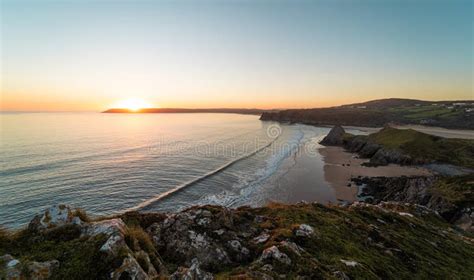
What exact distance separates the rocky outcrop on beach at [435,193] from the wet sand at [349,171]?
206 centimetres

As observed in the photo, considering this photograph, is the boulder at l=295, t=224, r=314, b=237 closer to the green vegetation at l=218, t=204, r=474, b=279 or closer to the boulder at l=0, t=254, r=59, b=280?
the green vegetation at l=218, t=204, r=474, b=279

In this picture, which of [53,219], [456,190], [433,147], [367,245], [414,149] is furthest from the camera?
[414,149]

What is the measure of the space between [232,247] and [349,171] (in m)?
41.2

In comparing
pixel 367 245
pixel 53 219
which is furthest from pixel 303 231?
pixel 53 219

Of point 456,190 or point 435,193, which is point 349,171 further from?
point 456,190

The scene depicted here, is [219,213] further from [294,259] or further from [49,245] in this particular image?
[49,245]

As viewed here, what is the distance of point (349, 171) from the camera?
4472 cm

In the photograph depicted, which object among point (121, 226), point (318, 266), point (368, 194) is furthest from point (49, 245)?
point (368, 194)

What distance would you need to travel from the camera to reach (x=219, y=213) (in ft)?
34.4

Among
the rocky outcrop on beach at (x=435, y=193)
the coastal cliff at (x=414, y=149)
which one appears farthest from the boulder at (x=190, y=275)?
the coastal cliff at (x=414, y=149)

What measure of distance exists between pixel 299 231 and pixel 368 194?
27.4 metres

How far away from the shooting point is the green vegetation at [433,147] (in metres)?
43.6

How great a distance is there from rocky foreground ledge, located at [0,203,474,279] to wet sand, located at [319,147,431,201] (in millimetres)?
21002

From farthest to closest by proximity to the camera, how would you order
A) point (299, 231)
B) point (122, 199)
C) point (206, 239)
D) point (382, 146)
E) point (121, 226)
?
point (382, 146) → point (122, 199) → point (299, 231) → point (206, 239) → point (121, 226)
